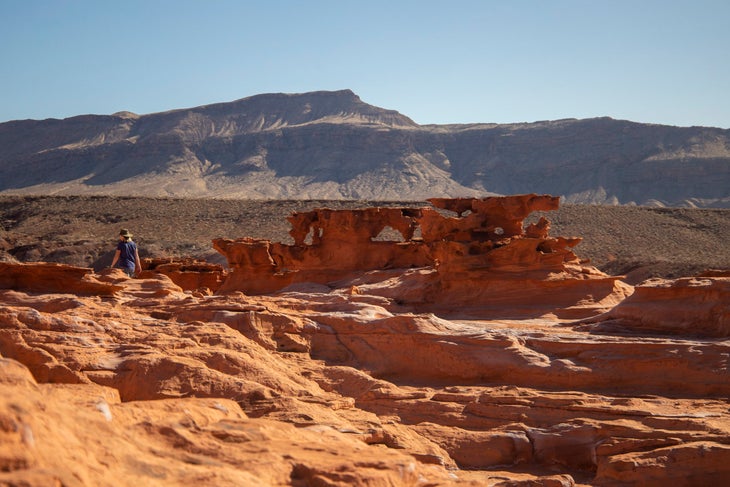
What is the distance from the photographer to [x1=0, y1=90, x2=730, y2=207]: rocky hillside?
98.8m

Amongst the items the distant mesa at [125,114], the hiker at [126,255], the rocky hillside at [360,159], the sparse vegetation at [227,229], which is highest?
the distant mesa at [125,114]

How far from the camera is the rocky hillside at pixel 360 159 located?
98812 millimetres

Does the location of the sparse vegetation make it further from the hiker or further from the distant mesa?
the distant mesa

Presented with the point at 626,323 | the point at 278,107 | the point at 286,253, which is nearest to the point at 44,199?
the point at 286,253

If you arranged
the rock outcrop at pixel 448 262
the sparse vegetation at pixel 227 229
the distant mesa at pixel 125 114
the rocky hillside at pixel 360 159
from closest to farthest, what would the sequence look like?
the rock outcrop at pixel 448 262 < the sparse vegetation at pixel 227 229 < the rocky hillside at pixel 360 159 < the distant mesa at pixel 125 114

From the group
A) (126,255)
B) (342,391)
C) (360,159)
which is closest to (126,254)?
(126,255)

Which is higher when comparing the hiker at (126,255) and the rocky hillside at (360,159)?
the rocky hillside at (360,159)

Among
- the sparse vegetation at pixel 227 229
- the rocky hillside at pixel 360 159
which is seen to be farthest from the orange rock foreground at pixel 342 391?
the rocky hillside at pixel 360 159

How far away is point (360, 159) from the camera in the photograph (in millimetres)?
110875

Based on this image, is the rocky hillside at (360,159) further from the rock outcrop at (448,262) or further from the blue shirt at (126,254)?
the blue shirt at (126,254)

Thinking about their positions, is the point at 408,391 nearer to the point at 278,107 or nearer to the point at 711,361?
the point at 711,361

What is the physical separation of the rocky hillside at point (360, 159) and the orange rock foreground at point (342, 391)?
84.4 meters

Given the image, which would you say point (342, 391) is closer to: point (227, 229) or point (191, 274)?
point (191, 274)

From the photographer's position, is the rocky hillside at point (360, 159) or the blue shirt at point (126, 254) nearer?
the blue shirt at point (126, 254)
